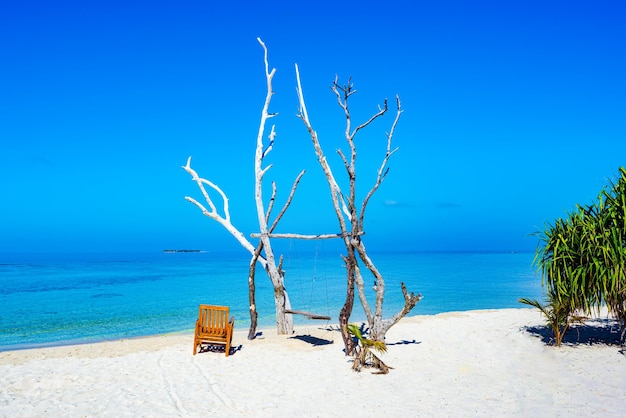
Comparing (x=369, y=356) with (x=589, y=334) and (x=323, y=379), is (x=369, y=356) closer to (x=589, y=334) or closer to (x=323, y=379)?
(x=323, y=379)

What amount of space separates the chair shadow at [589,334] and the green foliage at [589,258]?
0.56 metres

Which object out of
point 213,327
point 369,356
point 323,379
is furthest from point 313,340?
point 323,379

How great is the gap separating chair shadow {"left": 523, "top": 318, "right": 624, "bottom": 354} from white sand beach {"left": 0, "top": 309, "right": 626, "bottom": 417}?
0.07 meters

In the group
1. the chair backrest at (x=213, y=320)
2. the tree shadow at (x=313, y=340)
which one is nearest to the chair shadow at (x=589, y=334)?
the tree shadow at (x=313, y=340)

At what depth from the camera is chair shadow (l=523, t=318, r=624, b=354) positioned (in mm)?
9266

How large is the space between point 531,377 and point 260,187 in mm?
7093

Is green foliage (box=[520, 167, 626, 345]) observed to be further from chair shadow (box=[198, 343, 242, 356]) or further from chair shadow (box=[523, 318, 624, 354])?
chair shadow (box=[198, 343, 242, 356])

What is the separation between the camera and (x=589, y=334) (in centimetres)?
997

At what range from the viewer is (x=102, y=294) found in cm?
2692

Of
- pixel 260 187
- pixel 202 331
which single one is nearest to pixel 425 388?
pixel 202 331

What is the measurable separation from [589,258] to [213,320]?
686cm

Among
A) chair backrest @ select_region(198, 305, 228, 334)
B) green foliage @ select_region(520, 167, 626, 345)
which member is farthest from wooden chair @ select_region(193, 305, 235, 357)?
green foliage @ select_region(520, 167, 626, 345)

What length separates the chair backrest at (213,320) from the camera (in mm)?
9188

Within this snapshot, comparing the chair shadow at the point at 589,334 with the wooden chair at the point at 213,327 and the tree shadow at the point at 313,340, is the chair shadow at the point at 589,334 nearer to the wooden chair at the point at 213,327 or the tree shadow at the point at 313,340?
the tree shadow at the point at 313,340
